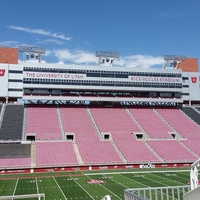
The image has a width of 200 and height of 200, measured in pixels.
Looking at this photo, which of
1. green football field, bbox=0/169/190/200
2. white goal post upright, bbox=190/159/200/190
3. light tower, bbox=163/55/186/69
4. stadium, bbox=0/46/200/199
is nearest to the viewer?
white goal post upright, bbox=190/159/200/190

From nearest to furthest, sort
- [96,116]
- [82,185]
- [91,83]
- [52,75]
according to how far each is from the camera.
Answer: [82,185]
[96,116]
[52,75]
[91,83]

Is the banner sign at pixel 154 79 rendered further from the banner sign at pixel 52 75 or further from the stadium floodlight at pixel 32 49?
the stadium floodlight at pixel 32 49

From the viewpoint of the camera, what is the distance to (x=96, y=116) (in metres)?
52.2

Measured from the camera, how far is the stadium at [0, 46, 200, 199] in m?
38.6

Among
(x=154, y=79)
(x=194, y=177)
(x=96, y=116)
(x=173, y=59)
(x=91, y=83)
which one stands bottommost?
(x=194, y=177)

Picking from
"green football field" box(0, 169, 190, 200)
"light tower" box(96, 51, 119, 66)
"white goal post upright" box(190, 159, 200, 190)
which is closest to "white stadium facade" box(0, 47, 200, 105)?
"light tower" box(96, 51, 119, 66)

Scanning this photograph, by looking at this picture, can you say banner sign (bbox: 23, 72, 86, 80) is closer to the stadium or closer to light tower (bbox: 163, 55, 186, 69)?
the stadium

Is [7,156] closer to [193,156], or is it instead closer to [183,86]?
[193,156]

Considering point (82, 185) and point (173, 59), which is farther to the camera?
point (173, 59)

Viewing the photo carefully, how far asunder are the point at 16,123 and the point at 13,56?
16.8 meters

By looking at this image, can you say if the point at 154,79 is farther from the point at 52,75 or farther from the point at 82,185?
the point at 82,185

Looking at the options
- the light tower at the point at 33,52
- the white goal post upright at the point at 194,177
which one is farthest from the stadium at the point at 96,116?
the white goal post upright at the point at 194,177

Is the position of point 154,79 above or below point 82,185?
above

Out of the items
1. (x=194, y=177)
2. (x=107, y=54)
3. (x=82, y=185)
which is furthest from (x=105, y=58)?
(x=194, y=177)
